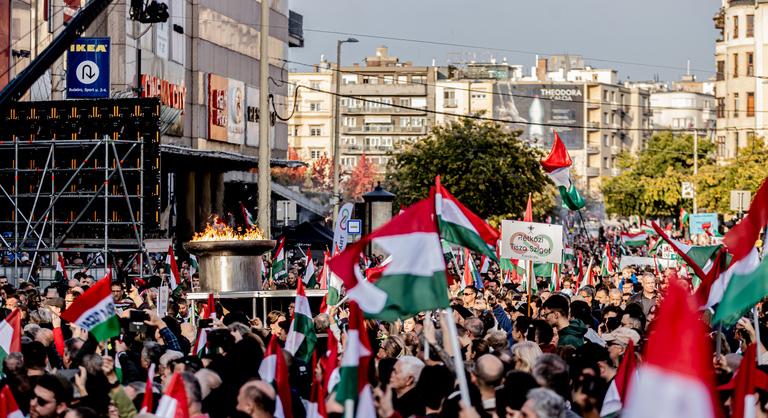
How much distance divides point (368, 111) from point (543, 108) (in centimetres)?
1602

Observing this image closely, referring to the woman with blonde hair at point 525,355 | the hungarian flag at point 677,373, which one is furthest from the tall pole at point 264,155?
the hungarian flag at point 677,373

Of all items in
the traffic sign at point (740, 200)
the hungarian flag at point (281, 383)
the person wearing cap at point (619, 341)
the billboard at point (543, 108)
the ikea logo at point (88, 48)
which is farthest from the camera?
the billboard at point (543, 108)

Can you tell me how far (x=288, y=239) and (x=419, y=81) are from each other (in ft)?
354

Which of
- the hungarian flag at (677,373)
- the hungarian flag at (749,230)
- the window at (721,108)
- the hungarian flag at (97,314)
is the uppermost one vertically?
the window at (721,108)

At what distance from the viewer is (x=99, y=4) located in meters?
25.7

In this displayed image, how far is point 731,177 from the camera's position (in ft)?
237

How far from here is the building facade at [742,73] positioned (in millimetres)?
90375

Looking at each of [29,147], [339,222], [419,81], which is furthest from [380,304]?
[419,81]

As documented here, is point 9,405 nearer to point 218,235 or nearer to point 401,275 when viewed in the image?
point 401,275

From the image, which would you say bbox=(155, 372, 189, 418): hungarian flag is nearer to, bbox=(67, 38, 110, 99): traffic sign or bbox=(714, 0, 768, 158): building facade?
bbox=(67, 38, 110, 99): traffic sign

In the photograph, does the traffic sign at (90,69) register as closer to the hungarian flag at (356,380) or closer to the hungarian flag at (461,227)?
the hungarian flag at (461,227)

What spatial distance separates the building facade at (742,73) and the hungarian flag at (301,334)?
79.5 m

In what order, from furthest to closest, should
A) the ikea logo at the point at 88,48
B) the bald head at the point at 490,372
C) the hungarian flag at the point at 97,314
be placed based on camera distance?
the ikea logo at the point at 88,48 → the hungarian flag at the point at 97,314 → the bald head at the point at 490,372

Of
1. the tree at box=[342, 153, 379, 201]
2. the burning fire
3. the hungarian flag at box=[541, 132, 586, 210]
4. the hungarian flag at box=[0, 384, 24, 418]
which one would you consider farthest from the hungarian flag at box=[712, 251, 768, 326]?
the tree at box=[342, 153, 379, 201]
